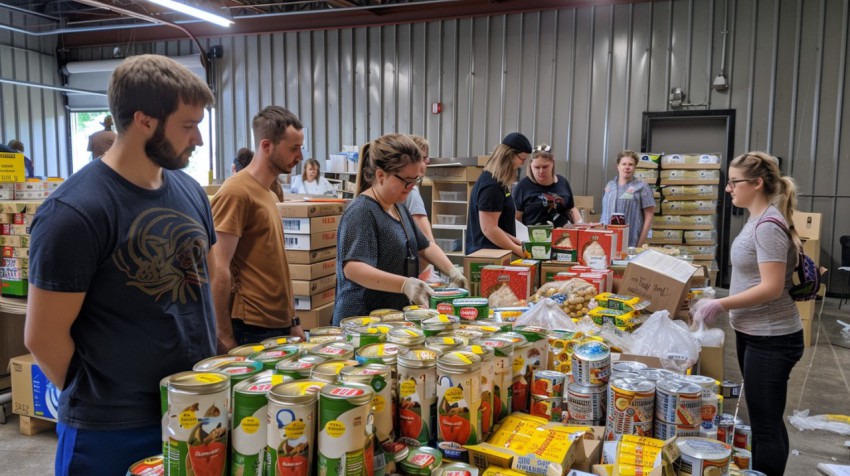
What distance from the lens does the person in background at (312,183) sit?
8.86 m

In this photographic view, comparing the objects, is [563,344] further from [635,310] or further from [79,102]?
[79,102]

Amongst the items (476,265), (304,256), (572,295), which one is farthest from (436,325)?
(304,256)

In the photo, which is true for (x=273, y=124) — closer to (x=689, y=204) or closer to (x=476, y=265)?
(x=476, y=265)

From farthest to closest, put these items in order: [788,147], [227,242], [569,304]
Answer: [788,147] → [569,304] → [227,242]

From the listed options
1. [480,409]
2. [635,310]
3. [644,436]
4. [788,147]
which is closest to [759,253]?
[635,310]

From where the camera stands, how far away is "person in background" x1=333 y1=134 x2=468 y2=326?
2.41 metres

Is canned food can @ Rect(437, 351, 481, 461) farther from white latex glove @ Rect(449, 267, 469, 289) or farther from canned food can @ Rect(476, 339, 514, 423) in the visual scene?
white latex glove @ Rect(449, 267, 469, 289)

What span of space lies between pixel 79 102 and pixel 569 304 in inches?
505

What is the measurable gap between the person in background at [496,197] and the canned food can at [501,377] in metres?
2.39

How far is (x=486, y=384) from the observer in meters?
1.40

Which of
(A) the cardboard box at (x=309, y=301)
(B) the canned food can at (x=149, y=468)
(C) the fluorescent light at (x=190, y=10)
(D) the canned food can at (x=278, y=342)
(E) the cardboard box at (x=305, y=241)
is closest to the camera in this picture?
(B) the canned food can at (x=149, y=468)

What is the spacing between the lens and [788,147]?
8.08 metres

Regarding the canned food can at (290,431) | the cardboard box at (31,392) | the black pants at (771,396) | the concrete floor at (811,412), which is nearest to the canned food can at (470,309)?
the canned food can at (290,431)

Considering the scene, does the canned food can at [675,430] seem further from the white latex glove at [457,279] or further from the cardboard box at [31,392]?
the cardboard box at [31,392]
